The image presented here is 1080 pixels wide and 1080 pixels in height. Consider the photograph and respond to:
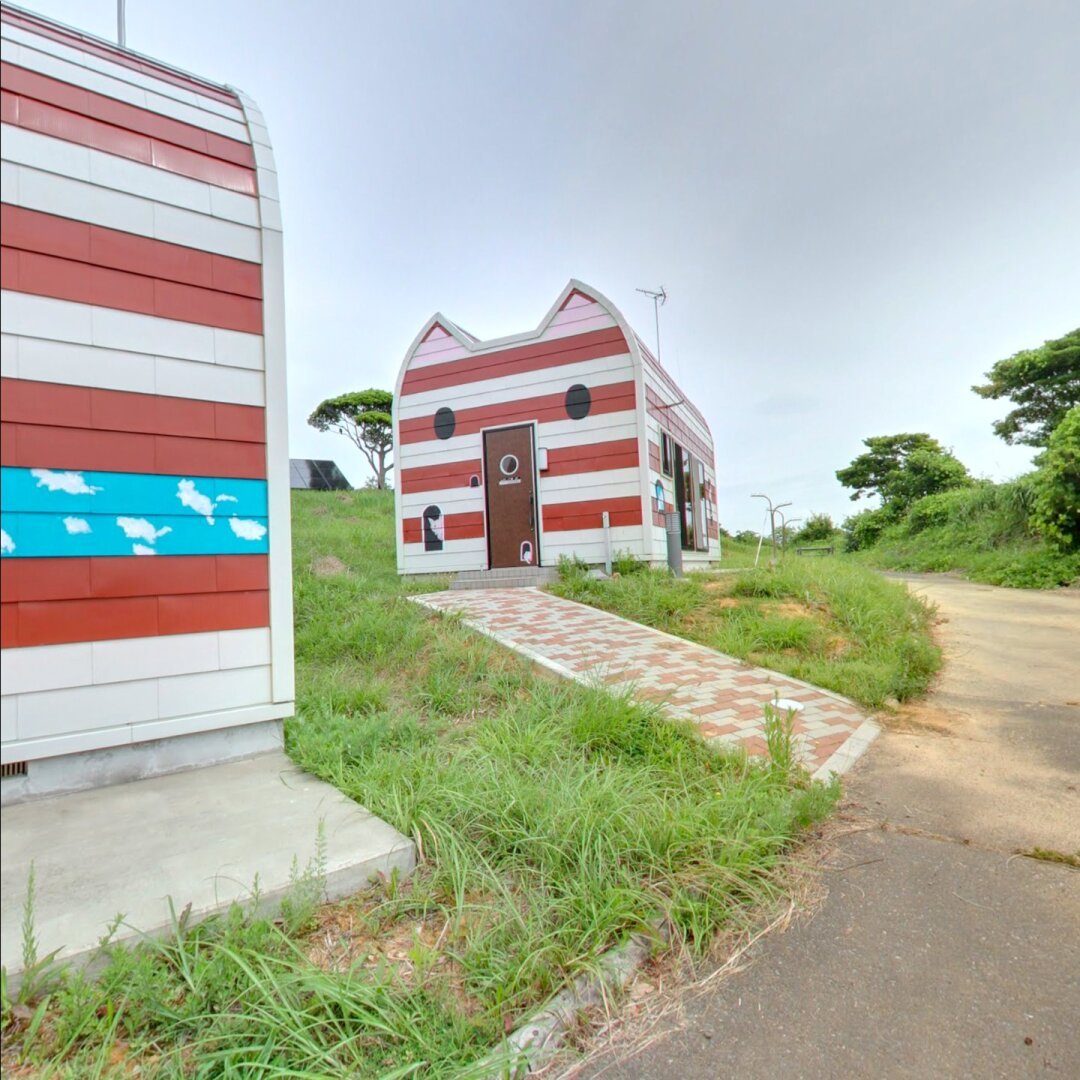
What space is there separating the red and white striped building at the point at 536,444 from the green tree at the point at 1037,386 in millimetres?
11588

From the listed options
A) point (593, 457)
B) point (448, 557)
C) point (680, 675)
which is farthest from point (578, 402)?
point (680, 675)

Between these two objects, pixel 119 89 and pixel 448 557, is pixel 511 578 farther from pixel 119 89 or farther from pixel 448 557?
pixel 119 89

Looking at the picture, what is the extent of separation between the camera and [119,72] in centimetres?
144

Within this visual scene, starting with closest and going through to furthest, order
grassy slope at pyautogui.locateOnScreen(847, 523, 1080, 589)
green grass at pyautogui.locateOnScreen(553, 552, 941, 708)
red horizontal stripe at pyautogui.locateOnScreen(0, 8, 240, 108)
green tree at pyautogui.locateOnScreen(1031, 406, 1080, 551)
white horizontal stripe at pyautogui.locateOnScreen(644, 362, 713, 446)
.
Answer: red horizontal stripe at pyautogui.locateOnScreen(0, 8, 240, 108) → green grass at pyautogui.locateOnScreen(553, 552, 941, 708) → white horizontal stripe at pyautogui.locateOnScreen(644, 362, 713, 446) → green tree at pyautogui.locateOnScreen(1031, 406, 1080, 551) → grassy slope at pyautogui.locateOnScreen(847, 523, 1080, 589)

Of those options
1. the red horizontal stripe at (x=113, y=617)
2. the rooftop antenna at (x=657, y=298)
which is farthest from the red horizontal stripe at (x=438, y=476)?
the red horizontal stripe at (x=113, y=617)

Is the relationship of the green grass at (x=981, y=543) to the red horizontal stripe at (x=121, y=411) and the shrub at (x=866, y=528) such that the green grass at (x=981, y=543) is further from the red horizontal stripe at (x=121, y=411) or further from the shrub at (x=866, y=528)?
the red horizontal stripe at (x=121, y=411)

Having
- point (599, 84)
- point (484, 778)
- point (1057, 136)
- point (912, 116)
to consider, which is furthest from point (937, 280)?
point (484, 778)

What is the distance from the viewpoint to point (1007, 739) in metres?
3.25

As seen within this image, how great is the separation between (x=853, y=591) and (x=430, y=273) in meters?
5.22

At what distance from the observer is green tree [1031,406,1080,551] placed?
9.01 m

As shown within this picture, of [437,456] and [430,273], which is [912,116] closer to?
[430,273]

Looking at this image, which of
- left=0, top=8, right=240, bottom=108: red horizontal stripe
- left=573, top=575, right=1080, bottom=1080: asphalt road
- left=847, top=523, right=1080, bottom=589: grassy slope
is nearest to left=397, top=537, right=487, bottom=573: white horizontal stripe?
left=573, top=575, right=1080, bottom=1080: asphalt road

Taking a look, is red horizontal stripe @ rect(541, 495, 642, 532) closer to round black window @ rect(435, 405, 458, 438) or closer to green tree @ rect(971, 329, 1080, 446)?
round black window @ rect(435, 405, 458, 438)

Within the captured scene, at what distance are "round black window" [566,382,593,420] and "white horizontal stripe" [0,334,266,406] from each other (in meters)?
6.20
